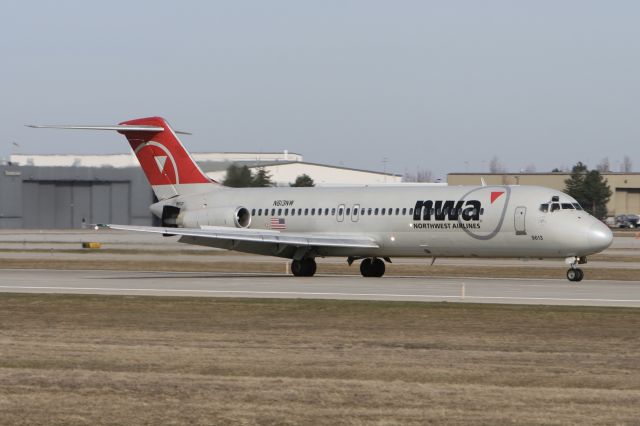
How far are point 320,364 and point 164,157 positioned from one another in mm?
31500

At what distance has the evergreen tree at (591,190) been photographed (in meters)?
129

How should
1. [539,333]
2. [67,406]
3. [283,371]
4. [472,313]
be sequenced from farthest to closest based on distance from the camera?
[472,313] → [539,333] → [283,371] → [67,406]

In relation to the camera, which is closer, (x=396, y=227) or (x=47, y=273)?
(x=396, y=227)

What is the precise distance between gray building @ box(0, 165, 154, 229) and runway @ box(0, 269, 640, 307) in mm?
69786

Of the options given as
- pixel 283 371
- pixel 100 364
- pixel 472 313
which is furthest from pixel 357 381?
pixel 472 313

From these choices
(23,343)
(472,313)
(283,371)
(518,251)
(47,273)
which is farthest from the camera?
(47,273)

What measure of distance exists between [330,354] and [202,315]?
302 inches

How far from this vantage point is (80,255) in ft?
214

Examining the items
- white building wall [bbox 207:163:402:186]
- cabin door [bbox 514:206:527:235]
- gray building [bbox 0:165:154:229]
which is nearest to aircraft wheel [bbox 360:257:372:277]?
cabin door [bbox 514:206:527:235]

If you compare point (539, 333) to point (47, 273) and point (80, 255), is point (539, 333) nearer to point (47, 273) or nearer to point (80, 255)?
point (47, 273)

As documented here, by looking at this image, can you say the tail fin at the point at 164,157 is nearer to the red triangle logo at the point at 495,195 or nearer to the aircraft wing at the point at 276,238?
the aircraft wing at the point at 276,238

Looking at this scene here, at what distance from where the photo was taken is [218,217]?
46.9 meters

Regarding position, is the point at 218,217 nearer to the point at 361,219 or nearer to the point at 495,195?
the point at 361,219

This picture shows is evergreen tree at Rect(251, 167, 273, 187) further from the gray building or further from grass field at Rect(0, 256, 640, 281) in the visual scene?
the gray building
